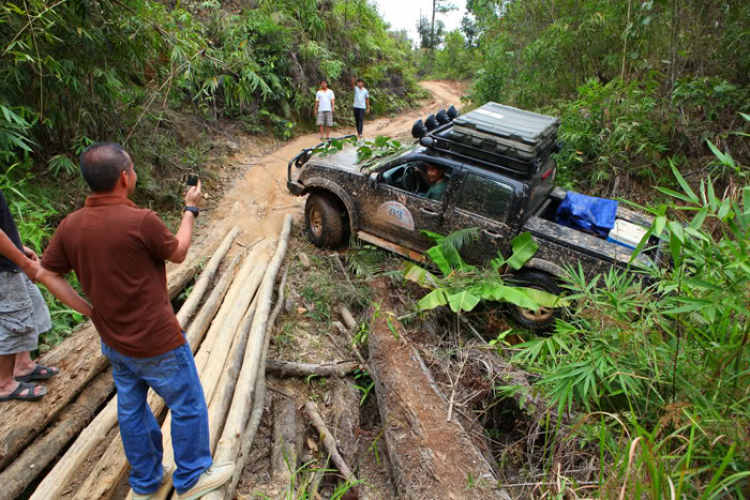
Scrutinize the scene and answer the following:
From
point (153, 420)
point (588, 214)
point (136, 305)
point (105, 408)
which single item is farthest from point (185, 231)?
point (588, 214)

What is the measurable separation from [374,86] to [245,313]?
14.0m

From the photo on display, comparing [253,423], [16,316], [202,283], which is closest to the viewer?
[16,316]

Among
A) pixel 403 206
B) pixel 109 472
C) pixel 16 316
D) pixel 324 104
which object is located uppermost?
pixel 324 104

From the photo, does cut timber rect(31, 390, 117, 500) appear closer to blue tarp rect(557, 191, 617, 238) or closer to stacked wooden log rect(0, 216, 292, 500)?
stacked wooden log rect(0, 216, 292, 500)

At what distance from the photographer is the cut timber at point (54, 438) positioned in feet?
8.65

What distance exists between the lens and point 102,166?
210 cm

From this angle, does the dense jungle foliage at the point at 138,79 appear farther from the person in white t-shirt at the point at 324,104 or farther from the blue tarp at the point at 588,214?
the blue tarp at the point at 588,214

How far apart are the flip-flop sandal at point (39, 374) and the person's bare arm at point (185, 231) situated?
205 cm

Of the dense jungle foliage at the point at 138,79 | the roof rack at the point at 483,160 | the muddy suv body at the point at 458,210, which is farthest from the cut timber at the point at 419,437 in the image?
the dense jungle foliage at the point at 138,79

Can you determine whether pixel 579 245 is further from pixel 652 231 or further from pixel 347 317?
pixel 347 317

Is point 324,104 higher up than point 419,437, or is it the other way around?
point 324,104

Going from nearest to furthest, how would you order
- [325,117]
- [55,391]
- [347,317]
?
[55,391] → [347,317] → [325,117]

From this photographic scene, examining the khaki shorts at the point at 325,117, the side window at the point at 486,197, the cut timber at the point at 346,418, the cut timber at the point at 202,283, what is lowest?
the cut timber at the point at 346,418

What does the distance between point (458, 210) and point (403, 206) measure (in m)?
0.75
